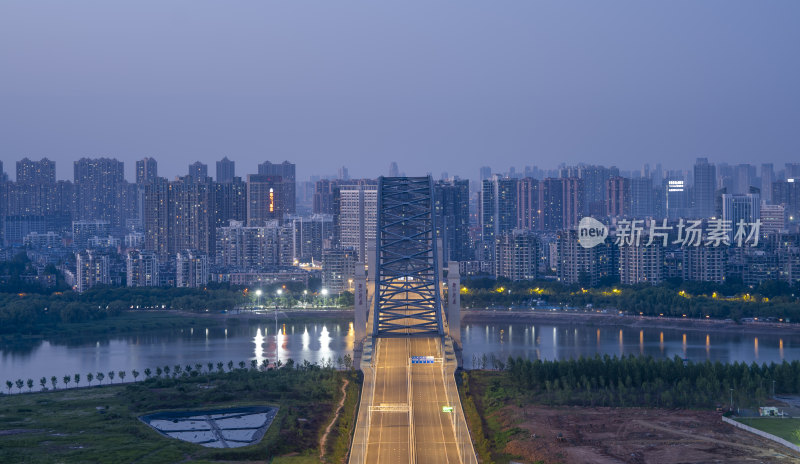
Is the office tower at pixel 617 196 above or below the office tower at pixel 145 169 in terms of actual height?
below

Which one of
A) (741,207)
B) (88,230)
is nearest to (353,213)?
(741,207)

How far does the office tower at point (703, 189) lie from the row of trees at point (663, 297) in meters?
41.0

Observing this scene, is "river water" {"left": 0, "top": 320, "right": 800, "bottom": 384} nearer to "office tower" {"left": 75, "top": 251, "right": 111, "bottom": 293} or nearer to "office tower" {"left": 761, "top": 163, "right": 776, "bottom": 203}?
"office tower" {"left": 75, "top": 251, "right": 111, "bottom": 293}

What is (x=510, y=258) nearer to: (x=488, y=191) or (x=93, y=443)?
(x=488, y=191)

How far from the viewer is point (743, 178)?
84.4m

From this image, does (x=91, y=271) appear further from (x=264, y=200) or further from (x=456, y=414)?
(x=456, y=414)

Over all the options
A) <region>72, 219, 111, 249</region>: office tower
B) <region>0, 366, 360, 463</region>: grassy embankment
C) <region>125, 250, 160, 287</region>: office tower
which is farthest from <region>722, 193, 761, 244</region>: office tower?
<region>0, 366, 360, 463</region>: grassy embankment

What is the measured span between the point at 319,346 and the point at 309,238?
27.2 meters

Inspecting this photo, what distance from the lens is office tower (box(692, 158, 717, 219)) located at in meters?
76.2

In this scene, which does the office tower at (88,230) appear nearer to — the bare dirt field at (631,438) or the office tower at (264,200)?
the office tower at (264,200)

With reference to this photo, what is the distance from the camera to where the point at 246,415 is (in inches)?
605

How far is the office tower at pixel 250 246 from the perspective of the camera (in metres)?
47.9

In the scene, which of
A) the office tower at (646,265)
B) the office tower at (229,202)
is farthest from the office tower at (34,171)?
the office tower at (646,265)

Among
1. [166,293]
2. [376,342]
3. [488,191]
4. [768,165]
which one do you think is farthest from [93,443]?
[768,165]
